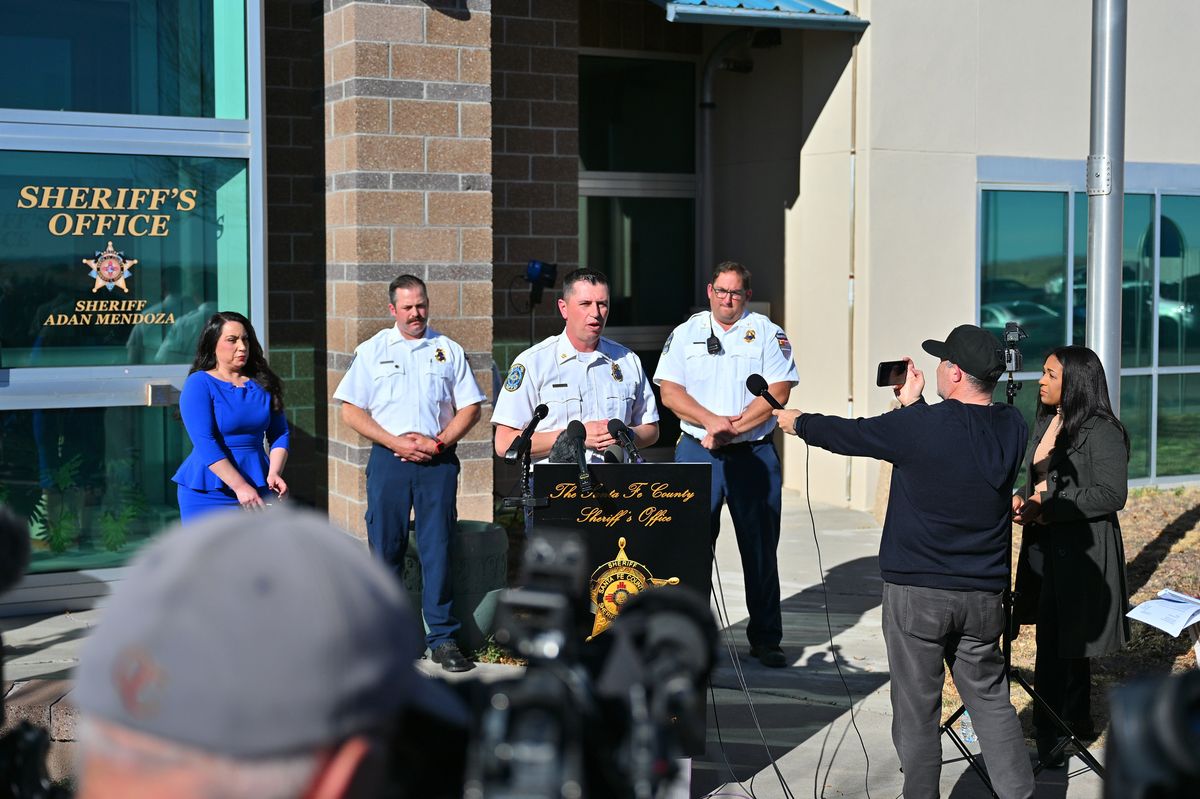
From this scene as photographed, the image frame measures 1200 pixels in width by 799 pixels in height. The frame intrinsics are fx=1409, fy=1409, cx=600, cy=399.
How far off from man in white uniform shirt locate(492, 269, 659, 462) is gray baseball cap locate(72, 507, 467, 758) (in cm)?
516

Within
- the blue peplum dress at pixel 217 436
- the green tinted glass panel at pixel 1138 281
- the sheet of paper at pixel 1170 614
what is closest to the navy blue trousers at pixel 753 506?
the sheet of paper at pixel 1170 614

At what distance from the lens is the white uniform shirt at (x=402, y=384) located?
7.26 meters

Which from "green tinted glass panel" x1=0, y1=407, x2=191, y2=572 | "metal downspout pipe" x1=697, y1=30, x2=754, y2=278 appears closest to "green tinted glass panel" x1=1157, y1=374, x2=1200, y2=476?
"metal downspout pipe" x1=697, y1=30, x2=754, y2=278

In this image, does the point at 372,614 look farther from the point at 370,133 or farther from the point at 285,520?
the point at 370,133

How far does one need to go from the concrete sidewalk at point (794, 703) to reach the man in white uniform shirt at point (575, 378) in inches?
47.2

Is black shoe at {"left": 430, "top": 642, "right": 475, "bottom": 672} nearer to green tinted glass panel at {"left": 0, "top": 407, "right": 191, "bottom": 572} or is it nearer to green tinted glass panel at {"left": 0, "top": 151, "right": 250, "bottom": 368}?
green tinted glass panel at {"left": 0, "top": 407, "right": 191, "bottom": 572}

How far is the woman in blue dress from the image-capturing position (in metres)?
6.60

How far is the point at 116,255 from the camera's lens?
7910mm

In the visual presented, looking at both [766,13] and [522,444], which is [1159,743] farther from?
[766,13]

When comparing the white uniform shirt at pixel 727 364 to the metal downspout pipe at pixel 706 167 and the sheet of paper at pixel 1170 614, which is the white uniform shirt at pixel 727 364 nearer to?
the sheet of paper at pixel 1170 614

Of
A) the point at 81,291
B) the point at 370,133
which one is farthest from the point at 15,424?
the point at 370,133

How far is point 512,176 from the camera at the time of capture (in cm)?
1147

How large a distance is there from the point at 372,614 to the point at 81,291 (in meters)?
7.16

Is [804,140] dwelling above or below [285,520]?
above
